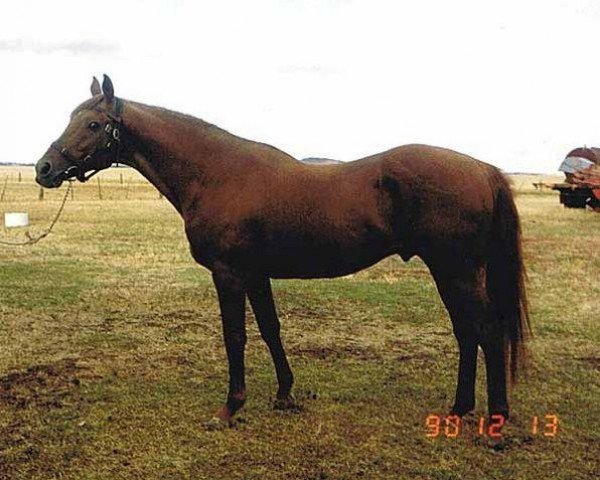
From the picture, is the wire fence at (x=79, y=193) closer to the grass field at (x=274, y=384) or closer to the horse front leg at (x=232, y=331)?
the grass field at (x=274, y=384)

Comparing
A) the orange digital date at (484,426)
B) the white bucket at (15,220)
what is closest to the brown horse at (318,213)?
the orange digital date at (484,426)

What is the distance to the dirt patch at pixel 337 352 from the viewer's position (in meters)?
6.71

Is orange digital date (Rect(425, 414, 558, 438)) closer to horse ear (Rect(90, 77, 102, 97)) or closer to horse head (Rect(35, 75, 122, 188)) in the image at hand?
horse head (Rect(35, 75, 122, 188))

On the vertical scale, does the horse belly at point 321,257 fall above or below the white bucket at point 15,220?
above

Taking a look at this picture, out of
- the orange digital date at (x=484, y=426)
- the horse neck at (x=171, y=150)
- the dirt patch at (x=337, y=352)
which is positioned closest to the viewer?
the orange digital date at (x=484, y=426)

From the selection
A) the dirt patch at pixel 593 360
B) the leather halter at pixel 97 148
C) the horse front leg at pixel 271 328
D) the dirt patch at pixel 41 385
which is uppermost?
the leather halter at pixel 97 148

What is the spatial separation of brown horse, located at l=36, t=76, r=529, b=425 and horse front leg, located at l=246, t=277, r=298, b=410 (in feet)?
0.13

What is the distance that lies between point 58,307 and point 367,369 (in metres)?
5.01

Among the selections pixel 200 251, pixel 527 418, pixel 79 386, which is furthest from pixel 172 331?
pixel 527 418

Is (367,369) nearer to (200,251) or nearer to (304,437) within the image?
(304,437)

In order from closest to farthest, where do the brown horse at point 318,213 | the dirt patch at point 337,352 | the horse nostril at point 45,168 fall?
1. the brown horse at point 318,213
2. the horse nostril at point 45,168
3. the dirt patch at point 337,352

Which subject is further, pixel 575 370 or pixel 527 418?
pixel 575 370

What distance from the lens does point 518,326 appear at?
4.68 m

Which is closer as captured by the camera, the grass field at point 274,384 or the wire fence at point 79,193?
the grass field at point 274,384
